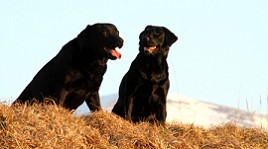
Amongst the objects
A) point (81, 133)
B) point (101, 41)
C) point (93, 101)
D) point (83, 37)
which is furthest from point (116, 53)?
point (81, 133)

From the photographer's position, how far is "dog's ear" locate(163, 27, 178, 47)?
8.34 metres

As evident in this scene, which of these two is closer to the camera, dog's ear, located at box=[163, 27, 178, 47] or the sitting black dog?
the sitting black dog

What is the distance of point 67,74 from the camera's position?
8383mm

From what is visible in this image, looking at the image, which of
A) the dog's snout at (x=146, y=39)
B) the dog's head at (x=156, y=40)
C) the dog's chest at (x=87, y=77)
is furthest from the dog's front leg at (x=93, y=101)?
the dog's snout at (x=146, y=39)

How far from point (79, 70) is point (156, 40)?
123 cm

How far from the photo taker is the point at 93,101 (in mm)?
8594

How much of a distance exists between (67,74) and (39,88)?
0.54m

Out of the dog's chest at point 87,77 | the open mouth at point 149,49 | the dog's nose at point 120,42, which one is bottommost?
the dog's chest at point 87,77

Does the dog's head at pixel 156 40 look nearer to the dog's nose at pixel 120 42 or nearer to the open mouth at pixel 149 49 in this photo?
the open mouth at pixel 149 49

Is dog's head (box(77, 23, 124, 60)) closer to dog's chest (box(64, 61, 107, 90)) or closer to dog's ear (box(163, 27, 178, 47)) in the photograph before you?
dog's chest (box(64, 61, 107, 90))

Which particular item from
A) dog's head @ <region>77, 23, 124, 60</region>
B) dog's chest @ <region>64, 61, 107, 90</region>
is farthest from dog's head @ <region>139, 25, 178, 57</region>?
dog's chest @ <region>64, 61, 107, 90</region>

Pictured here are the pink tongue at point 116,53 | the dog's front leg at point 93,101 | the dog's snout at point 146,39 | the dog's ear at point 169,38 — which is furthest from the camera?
the dog's front leg at point 93,101

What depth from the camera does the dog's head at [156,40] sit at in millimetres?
8117

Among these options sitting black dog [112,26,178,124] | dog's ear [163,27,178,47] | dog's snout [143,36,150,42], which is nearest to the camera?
dog's snout [143,36,150,42]
